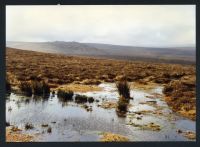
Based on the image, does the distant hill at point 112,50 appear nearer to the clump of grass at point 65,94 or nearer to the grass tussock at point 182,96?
the grass tussock at point 182,96

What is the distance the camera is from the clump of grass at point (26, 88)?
1070cm

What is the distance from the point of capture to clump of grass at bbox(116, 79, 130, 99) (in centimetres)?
1074

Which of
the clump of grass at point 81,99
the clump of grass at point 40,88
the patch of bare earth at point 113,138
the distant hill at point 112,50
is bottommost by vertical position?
the patch of bare earth at point 113,138

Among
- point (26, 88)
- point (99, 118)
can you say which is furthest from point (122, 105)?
point (26, 88)

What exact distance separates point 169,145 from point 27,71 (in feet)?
12.6

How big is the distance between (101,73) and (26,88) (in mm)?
1872

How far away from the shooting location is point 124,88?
35.4 ft

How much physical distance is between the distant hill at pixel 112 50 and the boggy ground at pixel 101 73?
0.47ft

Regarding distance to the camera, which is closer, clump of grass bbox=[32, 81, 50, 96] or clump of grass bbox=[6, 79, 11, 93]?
clump of grass bbox=[6, 79, 11, 93]

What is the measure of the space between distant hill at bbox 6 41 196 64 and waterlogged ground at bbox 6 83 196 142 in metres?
0.89

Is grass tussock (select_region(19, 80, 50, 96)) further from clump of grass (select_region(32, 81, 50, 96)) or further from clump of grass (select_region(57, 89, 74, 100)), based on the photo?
clump of grass (select_region(57, 89, 74, 100))

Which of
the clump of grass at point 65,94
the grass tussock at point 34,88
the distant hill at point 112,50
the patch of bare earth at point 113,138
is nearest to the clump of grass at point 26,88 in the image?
the grass tussock at point 34,88

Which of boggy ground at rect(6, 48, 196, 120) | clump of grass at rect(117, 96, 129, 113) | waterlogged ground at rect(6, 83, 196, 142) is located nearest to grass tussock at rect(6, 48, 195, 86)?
boggy ground at rect(6, 48, 196, 120)

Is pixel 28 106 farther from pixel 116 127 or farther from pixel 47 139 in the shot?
pixel 116 127
